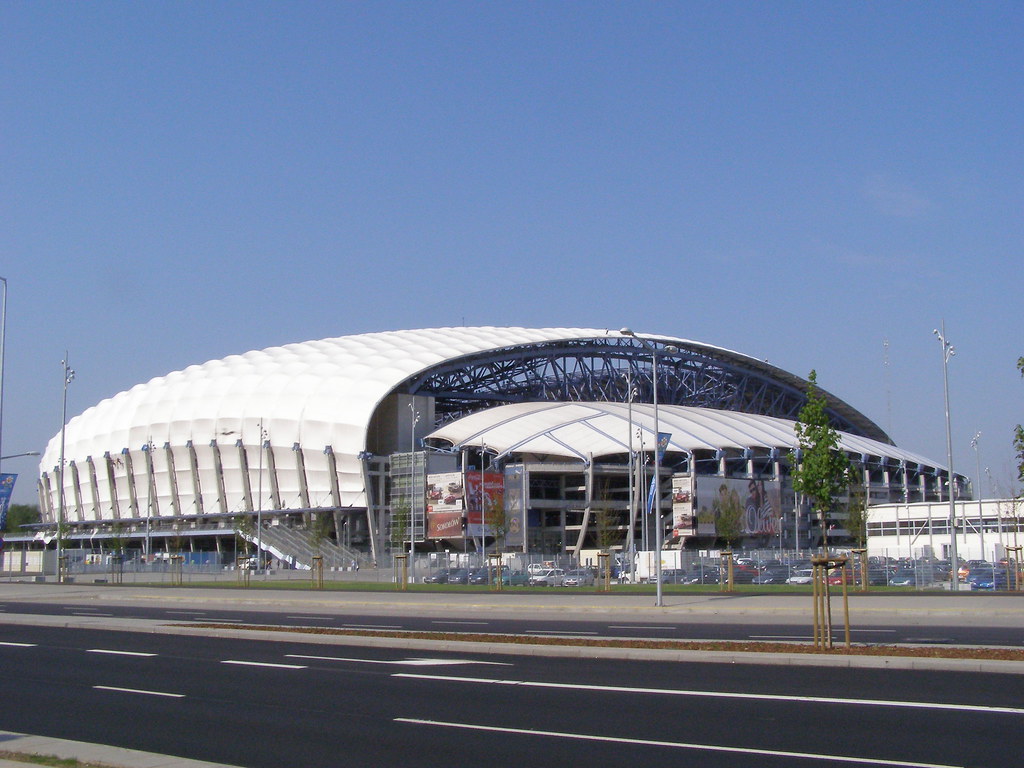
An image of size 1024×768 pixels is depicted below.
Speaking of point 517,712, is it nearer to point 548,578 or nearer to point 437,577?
point 548,578

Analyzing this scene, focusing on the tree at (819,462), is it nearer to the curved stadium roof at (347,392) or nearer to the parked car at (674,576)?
the parked car at (674,576)

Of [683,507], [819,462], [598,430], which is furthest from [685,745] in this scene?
[598,430]

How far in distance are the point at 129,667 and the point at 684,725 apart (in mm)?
11941

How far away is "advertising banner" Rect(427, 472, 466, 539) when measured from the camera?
83.3 meters

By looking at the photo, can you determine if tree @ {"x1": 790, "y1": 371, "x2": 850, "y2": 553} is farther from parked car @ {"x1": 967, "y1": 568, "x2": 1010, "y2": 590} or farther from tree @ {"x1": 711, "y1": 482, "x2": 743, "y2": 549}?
tree @ {"x1": 711, "y1": 482, "x2": 743, "y2": 549}

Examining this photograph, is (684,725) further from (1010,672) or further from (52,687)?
(52,687)

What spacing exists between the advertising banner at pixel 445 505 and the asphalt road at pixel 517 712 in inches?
2456

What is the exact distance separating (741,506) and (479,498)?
1993 centimetres

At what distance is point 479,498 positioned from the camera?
275 feet

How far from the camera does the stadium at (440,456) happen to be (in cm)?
8538

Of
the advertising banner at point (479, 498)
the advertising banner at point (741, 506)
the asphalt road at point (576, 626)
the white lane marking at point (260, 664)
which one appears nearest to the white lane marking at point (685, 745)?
the white lane marking at point (260, 664)

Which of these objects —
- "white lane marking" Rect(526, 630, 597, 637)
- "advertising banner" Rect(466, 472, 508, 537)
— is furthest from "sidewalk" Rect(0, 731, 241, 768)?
"advertising banner" Rect(466, 472, 508, 537)

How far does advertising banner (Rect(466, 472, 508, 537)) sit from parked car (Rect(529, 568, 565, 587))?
23.7m

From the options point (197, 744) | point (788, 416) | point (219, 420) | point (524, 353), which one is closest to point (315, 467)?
point (219, 420)
